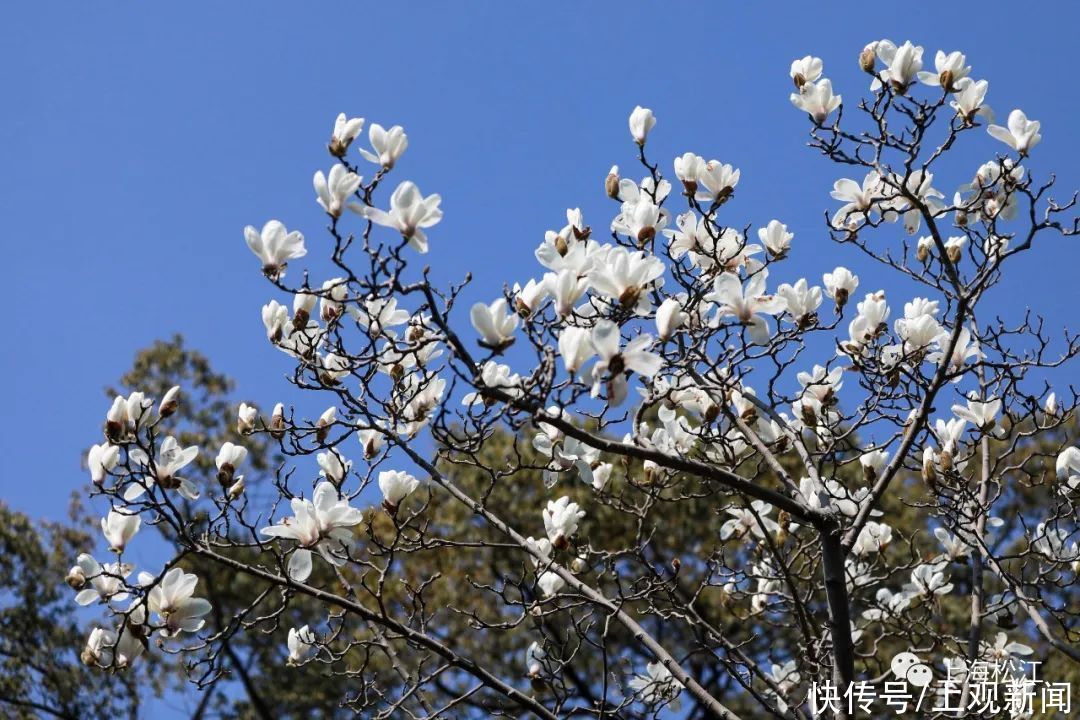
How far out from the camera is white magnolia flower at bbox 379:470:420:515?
8.16 feet

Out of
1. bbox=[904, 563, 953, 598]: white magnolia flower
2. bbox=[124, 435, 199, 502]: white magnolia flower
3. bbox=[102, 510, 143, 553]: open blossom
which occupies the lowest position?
bbox=[102, 510, 143, 553]: open blossom

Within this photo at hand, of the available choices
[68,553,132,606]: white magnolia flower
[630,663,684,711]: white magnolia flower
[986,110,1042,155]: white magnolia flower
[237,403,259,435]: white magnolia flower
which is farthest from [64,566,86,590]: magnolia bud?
[986,110,1042,155]: white magnolia flower

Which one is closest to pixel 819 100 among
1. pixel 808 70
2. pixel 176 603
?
pixel 808 70

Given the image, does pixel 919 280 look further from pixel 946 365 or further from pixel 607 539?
pixel 607 539

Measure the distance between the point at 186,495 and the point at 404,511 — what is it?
4.94 meters

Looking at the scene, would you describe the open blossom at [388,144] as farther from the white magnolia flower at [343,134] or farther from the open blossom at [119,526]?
the open blossom at [119,526]

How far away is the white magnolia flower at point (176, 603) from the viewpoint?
2.24 meters

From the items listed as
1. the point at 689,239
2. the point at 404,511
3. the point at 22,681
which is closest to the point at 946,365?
the point at 689,239

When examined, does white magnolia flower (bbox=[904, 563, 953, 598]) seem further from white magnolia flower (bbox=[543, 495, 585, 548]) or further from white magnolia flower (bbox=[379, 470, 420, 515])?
white magnolia flower (bbox=[379, 470, 420, 515])

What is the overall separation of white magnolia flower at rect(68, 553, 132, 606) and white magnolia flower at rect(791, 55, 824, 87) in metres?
1.96

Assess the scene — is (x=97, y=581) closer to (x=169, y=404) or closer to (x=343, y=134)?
(x=169, y=404)

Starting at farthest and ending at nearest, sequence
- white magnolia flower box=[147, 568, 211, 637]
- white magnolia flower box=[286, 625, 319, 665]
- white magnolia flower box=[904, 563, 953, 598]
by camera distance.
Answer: white magnolia flower box=[904, 563, 953, 598] < white magnolia flower box=[286, 625, 319, 665] < white magnolia flower box=[147, 568, 211, 637]

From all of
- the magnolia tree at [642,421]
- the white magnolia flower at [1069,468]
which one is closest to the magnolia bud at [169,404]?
→ the magnolia tree at [642,421]

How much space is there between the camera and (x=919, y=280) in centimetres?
282
